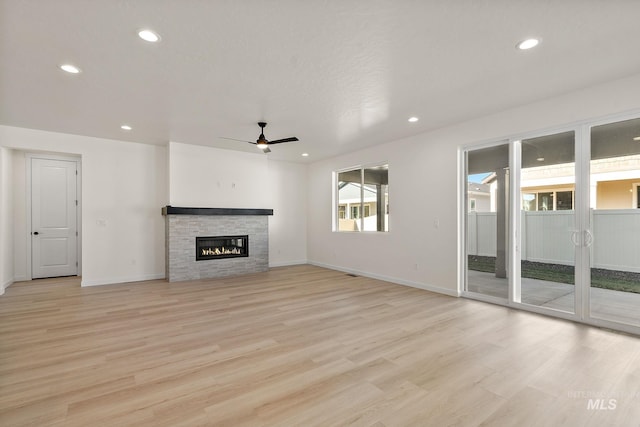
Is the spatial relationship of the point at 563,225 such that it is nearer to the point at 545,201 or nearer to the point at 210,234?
the point at 545,201

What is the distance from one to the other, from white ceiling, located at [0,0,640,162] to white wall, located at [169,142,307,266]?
1.69 m

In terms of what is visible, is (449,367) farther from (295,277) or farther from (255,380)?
(295,277)

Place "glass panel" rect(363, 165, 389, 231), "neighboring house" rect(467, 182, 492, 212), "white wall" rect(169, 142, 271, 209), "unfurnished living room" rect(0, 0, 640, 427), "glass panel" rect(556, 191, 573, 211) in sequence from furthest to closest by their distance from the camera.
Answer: "glass panel" rect(363, 165, 389, 231) → "white wall" rect(169, 142, 271, 209) → "neighboring house" rect(467, 182, 492, 212) → "glass panel" rect(556, 191, 573, 211) → "unfurnished living room" rect(0, 0, 640, 427)

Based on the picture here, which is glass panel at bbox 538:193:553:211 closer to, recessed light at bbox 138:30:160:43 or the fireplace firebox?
recessed light at bbox 138:30:160:43

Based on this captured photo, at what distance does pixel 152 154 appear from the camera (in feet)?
20.6

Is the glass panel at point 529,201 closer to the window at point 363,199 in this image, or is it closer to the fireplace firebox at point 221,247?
the window at point 363,199

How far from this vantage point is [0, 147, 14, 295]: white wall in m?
5.03

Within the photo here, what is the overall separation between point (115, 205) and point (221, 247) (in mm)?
Answer: 2226

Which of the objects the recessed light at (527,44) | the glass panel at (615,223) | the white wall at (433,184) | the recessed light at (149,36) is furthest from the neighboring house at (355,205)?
the recessed light at (149,36)

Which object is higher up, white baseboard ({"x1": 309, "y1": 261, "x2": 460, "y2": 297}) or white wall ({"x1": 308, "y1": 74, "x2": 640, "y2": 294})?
white wall ({"x1": 308, "y1": 74, "x2": 640, "y2": 294})

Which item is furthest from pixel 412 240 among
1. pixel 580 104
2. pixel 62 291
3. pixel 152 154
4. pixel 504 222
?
pixel 62 291

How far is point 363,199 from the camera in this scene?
6.79m

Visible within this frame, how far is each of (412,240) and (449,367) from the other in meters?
3.16

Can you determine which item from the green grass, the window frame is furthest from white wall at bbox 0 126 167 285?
the green grass
